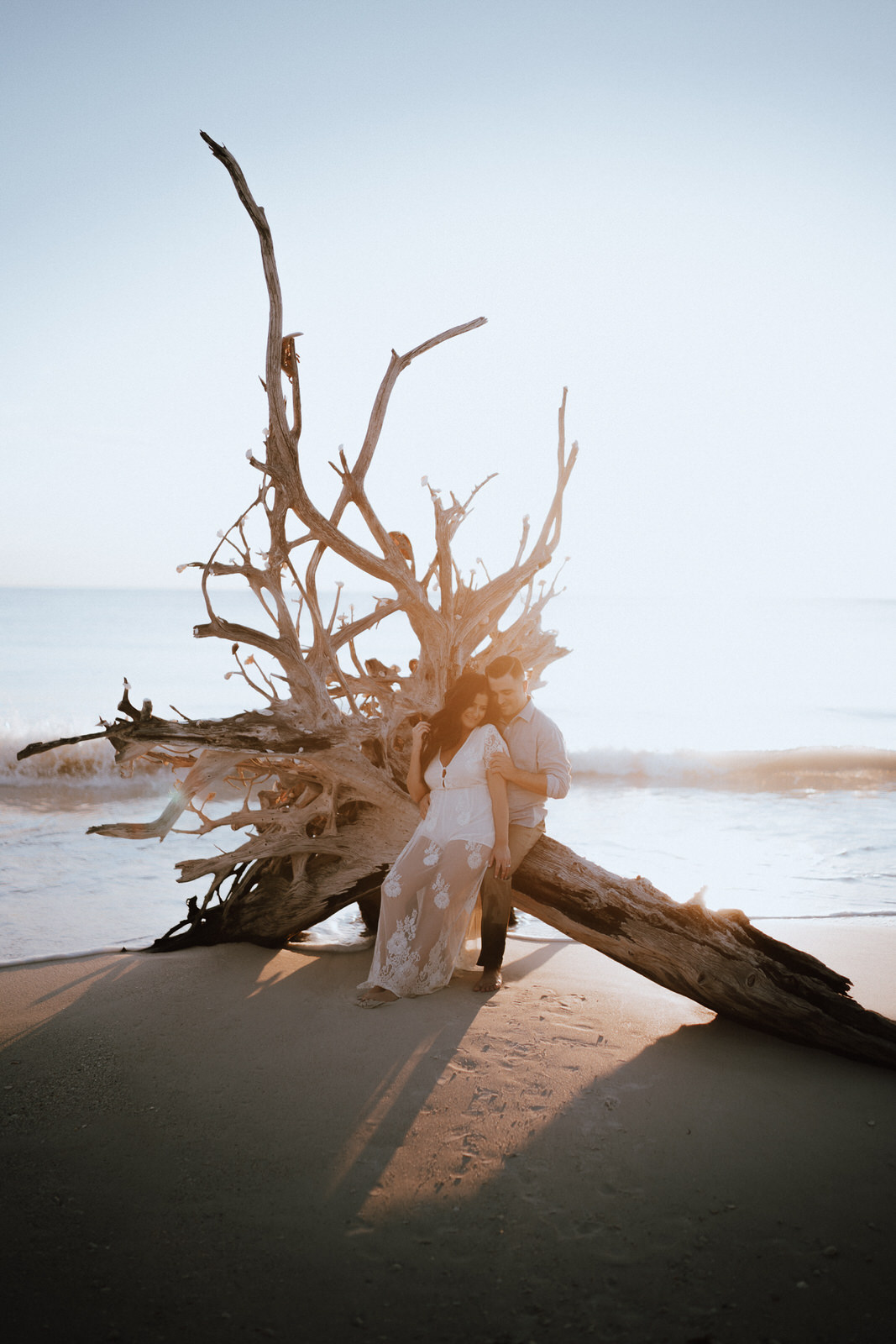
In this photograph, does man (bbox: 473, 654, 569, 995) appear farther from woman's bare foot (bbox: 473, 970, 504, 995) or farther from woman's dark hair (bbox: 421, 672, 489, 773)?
woman's dark hair (bbox: 421, 672, 489, 773)

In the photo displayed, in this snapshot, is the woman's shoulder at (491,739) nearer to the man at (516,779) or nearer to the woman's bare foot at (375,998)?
the man at (516,779)

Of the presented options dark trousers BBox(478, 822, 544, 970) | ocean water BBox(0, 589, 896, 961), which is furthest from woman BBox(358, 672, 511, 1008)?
ocean water BBox(0, 589, 896, 961)

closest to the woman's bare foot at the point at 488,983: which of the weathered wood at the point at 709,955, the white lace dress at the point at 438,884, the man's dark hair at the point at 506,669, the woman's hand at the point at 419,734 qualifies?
the white lace dress at the point at 438,884

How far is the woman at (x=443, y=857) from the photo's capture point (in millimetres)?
3984

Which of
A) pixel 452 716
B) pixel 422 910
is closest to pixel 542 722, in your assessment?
pixel 452 716

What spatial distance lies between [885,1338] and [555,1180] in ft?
3.12

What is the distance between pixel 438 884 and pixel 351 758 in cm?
86

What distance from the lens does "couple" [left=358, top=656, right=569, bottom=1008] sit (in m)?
3.99

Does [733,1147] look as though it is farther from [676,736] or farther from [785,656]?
[785,656]

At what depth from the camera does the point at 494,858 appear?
13.5 ft

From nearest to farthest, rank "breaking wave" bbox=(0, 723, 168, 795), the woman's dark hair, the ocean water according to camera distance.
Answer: the woman's dark hair → the ocean water → "breaking wave" bbox=(0, 723, 168, 795)

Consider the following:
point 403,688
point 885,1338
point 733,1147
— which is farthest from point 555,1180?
point 403,688

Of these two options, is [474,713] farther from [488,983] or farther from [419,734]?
[488,983]

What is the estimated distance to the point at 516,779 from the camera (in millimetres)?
4145
